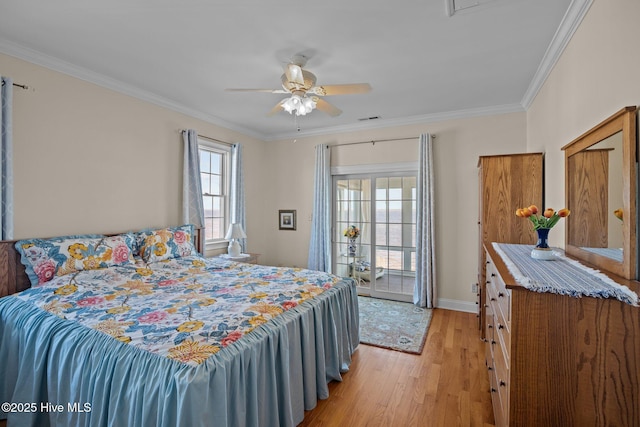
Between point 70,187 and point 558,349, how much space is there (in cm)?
375

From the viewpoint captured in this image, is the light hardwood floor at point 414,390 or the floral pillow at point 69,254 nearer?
the light hardwood floor at point 414,390

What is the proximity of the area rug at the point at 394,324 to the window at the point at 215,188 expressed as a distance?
94.8 inches

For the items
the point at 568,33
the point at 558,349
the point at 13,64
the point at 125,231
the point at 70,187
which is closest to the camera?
the point at 558,349

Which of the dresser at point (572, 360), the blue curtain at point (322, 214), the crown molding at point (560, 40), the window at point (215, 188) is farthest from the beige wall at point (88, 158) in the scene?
the crown molding at point (560, 40)

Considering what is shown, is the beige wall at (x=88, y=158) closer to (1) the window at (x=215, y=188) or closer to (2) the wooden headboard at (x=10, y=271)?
(2) the wooden headboard at (x=10, y=271)

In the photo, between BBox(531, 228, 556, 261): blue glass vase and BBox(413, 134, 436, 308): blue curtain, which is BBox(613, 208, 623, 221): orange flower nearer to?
BBox(531, 228, 556, 261): blue glass vase

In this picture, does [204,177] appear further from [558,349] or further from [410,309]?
[558,349]

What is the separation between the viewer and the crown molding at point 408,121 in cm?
382

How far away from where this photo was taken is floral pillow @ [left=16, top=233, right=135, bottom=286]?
7.72 feet

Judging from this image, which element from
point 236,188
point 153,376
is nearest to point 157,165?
point 236,188

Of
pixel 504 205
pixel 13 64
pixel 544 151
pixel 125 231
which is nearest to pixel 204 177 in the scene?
pixel 125 231

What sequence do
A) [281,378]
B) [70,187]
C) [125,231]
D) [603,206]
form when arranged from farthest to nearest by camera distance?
1. [125,231]
2. [70,187]
3. [281,378]
4. [603,206]

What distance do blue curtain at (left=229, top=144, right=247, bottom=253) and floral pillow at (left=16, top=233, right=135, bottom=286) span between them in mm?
1785

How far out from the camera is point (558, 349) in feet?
3.86
